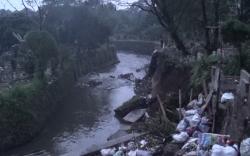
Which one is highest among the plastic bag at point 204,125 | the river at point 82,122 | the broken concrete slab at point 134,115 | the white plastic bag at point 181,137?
the plastic bag at point 204,125

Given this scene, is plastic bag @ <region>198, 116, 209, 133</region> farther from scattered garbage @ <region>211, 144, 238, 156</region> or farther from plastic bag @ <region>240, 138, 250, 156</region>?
plastic bag @ <region>240, 138, 250, 156</region>

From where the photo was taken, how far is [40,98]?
997 inches

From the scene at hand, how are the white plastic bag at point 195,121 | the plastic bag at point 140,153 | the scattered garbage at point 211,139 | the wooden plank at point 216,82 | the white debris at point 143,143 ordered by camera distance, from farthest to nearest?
the white debris at point 143,143 → the wooden plank at point 216,82 → the plastic bag at point 140,153 → the white plastic bag at point 195,121 → the scattered garbage at point 211,139

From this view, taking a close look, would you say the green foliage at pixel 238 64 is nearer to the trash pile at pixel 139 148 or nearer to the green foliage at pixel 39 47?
the trash pile at pixel 139 148

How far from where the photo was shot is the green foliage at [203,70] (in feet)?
55.4

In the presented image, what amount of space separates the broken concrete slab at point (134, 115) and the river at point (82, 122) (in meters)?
0.55

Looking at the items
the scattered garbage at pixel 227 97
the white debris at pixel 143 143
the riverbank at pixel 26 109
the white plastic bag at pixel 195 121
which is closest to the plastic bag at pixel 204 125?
the white plastic bag at pixel 195 121

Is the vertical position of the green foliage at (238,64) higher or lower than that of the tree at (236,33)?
lower

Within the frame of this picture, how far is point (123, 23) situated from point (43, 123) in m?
57.9

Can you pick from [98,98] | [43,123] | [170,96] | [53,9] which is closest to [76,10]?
[53,9]

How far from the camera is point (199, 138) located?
1175 centimetres

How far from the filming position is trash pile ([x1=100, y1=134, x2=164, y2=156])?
1356 cm

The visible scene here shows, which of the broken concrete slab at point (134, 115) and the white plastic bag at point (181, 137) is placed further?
the broken concrete slab at point (134, 115)

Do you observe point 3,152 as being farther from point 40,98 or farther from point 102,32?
point 102,32
